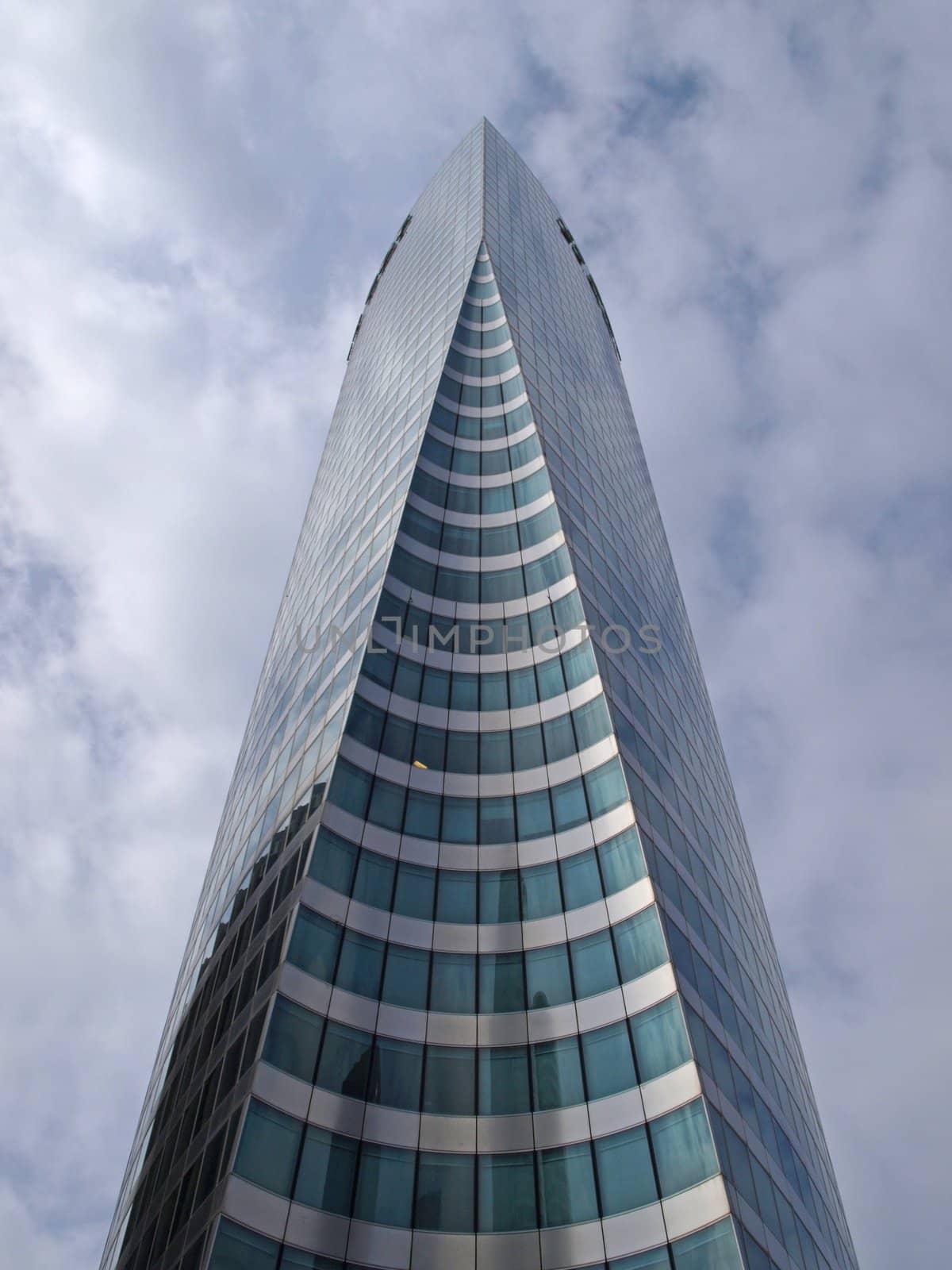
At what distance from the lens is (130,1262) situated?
3716 cm

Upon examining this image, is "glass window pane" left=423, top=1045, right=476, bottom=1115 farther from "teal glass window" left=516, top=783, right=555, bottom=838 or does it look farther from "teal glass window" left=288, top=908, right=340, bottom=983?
"teal glass window" left=516, top=783, right=555, bottom=838

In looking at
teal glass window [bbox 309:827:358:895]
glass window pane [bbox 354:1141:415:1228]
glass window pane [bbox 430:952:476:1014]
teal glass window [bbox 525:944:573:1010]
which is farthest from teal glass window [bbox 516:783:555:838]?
glass window pane [bbox 354:1141:415:1228]

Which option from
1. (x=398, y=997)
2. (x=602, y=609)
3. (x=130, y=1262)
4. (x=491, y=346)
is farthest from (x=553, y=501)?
(x=130, y=1262)

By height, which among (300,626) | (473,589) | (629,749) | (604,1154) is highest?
(300,626)

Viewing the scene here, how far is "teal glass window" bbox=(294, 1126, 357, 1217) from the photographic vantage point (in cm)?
3034

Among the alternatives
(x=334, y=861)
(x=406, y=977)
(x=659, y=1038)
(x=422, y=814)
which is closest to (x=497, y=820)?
(x=422, y=814)

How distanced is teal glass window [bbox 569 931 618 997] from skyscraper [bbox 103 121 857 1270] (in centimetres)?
10

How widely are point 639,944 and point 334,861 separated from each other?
11.4 m

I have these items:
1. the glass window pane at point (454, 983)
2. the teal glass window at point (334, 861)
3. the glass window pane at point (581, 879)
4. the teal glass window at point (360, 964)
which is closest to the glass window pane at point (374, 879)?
the teal glass window at point (334, 861)

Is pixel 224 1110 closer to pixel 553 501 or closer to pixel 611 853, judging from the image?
pixel 611 853

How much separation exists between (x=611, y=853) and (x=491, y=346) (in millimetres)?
40886

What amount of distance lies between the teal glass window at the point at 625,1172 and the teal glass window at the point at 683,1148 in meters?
0.35

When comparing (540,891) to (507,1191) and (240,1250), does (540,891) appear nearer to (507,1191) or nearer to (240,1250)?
(507,1191)

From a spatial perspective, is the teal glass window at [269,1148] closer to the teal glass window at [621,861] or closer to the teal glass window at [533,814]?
the teal glass window at [621,861]
